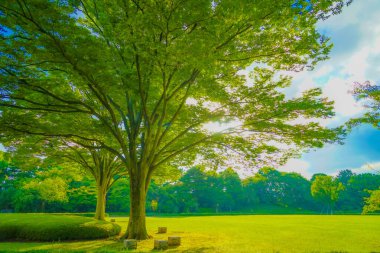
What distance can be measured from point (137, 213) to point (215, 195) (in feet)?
243

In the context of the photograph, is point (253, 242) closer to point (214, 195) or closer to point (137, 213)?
point (137, 213)

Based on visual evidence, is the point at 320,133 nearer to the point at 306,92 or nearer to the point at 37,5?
the point at 306,92

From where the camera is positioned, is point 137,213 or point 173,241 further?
point 137,213

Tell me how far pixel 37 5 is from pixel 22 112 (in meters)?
8.09

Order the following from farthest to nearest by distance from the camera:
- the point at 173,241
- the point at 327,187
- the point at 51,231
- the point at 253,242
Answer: the point at 327,187, the point at 51,231, the point at 253,242, the point at 173,241

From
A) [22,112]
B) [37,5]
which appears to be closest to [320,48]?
[37,5]

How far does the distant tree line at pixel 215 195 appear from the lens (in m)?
54.0

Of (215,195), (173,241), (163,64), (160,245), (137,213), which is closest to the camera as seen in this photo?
(163,64)

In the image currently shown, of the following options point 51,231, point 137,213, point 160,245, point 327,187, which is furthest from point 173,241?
point 327,187

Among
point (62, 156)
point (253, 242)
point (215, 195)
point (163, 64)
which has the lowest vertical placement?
point (253, 242)

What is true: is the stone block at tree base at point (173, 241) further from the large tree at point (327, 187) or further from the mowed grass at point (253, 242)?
the large tree at point (327, 187)

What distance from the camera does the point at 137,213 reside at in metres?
13.6

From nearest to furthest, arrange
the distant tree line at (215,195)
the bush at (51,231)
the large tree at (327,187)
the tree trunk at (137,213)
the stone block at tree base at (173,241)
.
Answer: the stone block at tree base at (173,241), the tree trunk at (137,213), the bush at (51,231), the distant tree line at (215,195), the large tree at (327,187)

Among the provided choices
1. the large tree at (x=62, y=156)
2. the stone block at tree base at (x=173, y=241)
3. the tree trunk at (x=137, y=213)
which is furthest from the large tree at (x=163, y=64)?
the large tree at (x=62, y=156)
